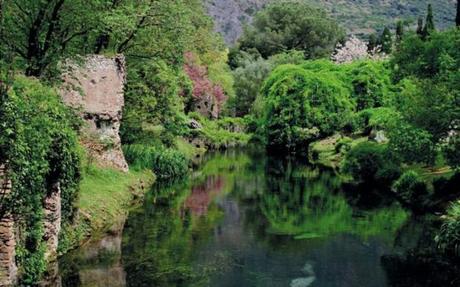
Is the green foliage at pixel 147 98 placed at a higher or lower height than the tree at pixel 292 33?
lower

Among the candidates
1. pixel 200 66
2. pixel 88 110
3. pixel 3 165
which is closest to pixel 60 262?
pixel 3 165

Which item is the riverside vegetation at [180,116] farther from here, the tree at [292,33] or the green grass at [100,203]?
the tree at [292,33]

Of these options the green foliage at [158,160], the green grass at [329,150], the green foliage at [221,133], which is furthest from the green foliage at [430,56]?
the green foliage at [221,133]

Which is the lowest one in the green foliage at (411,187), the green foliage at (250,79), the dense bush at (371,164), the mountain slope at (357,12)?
the green foliage at (411,187)

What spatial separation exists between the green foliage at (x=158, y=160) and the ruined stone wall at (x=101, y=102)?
4.76 metres

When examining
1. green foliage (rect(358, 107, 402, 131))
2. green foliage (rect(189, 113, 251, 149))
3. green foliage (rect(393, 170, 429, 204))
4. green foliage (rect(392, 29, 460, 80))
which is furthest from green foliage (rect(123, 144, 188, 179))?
green foliage (rect(189, 113, 251, 149))

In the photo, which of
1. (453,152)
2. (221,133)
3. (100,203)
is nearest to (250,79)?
(221,133)

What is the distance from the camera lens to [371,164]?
44.2m

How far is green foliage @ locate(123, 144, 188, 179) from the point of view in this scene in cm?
3988

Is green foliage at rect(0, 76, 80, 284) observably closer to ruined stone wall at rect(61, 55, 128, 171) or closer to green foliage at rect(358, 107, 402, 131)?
ruined stone wall at rect(61, 55, 128, 171)

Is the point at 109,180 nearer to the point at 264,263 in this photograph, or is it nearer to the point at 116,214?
the point at 116,214

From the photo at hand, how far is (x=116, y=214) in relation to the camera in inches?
1141

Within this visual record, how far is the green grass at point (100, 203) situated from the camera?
24.0 m

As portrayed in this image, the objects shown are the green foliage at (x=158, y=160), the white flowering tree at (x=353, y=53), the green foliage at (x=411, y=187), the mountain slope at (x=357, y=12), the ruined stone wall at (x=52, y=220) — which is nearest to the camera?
the ruined stone wall at (x=52, y=220)
